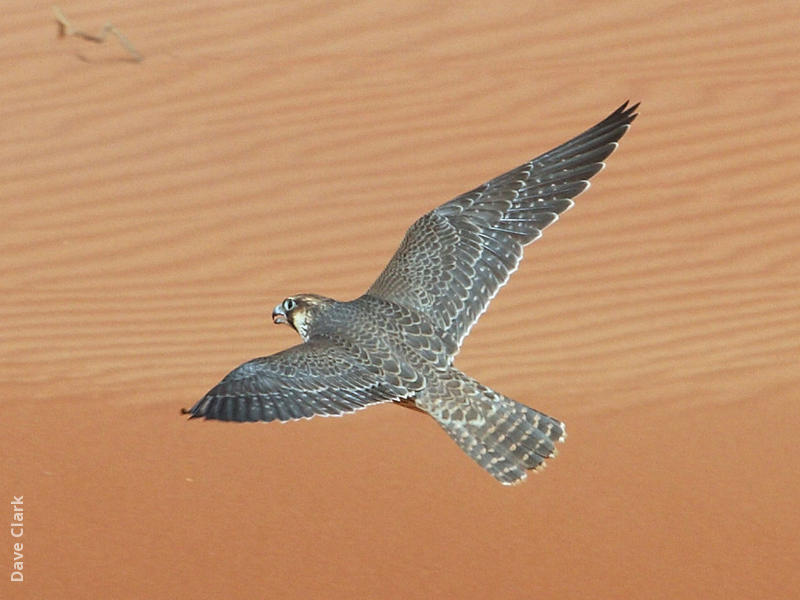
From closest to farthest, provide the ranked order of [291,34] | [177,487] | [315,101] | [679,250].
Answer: [177,487], [679,250], [315,101], [291,34]

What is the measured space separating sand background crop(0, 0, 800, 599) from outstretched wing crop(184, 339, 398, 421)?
0.80m

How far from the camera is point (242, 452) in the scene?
23.4ft

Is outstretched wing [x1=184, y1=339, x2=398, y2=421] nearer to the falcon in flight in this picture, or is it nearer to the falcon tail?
the falcon in flight

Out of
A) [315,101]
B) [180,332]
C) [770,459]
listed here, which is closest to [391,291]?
[770,459]

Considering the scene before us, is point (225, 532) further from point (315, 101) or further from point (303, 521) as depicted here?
point (315, 101)

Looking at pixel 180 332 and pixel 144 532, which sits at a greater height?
pixel 180 332

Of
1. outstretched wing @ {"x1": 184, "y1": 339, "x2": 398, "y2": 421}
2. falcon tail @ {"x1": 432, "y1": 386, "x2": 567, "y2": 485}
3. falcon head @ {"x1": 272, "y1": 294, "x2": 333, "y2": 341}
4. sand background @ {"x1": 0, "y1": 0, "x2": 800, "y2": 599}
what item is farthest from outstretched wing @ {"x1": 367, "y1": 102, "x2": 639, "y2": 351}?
sand background @ {"x1": 0, "y1": 0, "x2": 800, "y2": 599}

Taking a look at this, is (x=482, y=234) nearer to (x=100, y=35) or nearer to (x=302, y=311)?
(x=302, y=311)

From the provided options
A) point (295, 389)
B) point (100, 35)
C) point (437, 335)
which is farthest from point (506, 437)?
point (100, 35)

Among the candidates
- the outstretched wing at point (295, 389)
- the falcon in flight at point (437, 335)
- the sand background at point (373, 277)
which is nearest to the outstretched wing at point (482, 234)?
the falcon in flight at point (437, 335)

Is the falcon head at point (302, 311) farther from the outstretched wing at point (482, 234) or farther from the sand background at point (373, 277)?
the sand background at point (373, 277)

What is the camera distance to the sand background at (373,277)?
6.29 meters

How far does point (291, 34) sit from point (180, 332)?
4237 mm

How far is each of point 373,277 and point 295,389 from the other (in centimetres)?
374
